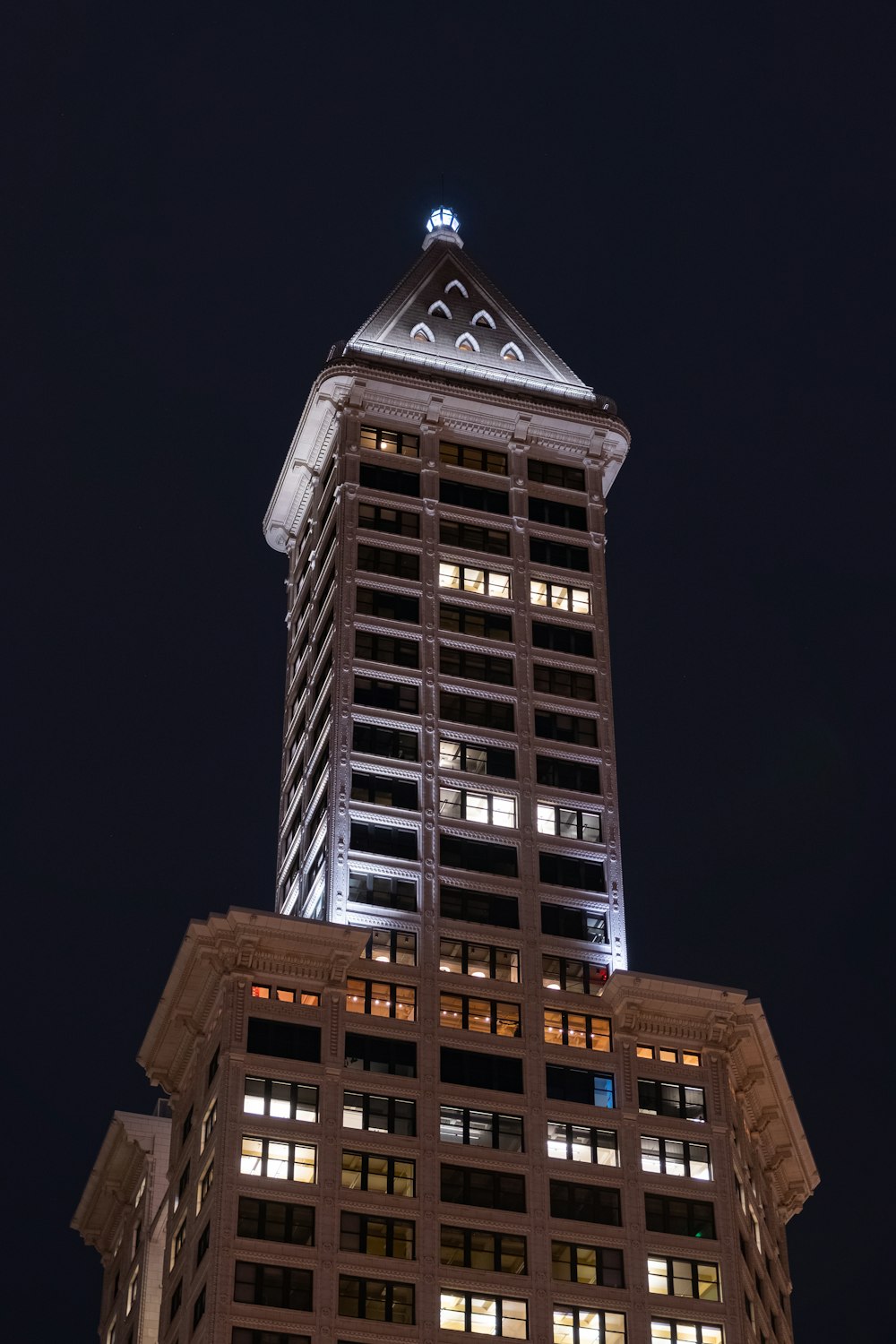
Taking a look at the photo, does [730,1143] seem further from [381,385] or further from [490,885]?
[381,385]

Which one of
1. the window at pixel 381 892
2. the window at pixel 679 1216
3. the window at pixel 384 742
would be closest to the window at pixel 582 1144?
the window at pixel 679 1216

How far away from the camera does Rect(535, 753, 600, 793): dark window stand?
146m

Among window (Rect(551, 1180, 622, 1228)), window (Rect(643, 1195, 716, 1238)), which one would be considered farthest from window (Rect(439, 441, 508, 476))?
window (Rect(643, 1195, 716, 1238))

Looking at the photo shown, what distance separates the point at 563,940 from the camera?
137 meters

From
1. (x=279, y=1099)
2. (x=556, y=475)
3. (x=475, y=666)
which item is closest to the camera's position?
(x=279, y=1099)

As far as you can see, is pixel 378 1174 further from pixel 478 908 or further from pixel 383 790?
pixel 383 790

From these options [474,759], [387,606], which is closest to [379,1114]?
[474,759]

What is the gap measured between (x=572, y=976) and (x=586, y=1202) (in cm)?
1457

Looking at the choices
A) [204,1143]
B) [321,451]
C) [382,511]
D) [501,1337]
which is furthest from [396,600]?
[501,1337]

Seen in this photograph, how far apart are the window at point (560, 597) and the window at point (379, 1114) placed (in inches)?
1577

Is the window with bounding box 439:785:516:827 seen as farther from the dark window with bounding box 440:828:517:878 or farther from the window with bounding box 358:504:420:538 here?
the window with bounding box 358:504:420:538

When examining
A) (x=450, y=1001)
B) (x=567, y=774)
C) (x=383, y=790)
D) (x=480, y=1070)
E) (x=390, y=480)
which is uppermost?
(x=390, y=480)

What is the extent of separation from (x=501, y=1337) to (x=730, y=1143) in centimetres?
1839

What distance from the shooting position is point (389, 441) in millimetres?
158625
